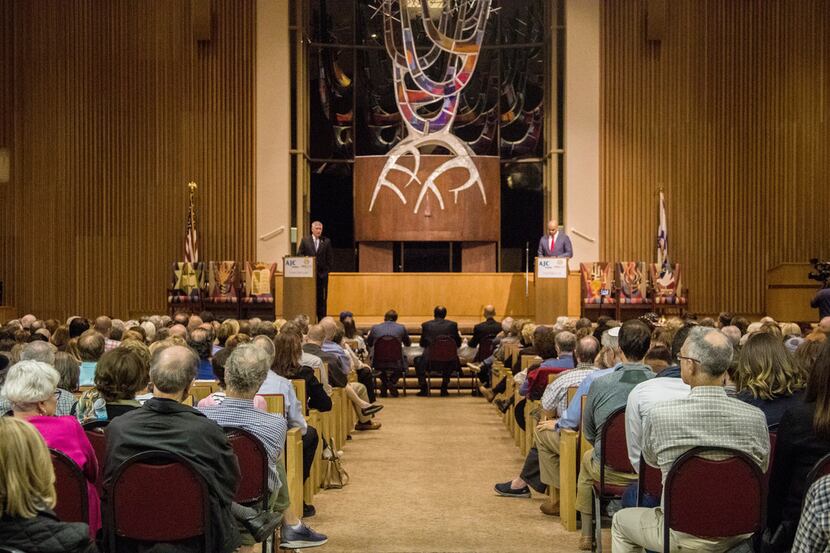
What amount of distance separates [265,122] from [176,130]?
4.48 ft

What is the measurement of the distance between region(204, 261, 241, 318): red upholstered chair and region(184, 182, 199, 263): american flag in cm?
79

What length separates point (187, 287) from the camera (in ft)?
49.2

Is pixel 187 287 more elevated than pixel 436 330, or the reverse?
pixel 187 287

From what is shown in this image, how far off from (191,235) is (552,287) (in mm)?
5650

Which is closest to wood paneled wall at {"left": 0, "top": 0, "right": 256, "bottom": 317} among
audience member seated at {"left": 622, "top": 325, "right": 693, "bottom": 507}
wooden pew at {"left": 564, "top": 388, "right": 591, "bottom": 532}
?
wooden pew at {"left": 564, "top": 388, "right": 591, "bottom": 532}

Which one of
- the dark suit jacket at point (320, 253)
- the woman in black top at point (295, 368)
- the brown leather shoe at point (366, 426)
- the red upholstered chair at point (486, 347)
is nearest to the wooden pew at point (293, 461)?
the woman in black top at point (295, 368)

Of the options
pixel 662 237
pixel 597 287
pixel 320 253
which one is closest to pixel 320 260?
pixel 320 253

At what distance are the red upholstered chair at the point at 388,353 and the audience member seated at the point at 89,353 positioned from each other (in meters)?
5.92

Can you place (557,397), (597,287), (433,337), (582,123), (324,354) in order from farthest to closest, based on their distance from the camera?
1. (582,123)
2. (597,287)
3. (433,337)
4. (324,354)
5. (557,397)

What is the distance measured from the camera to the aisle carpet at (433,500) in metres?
5.26

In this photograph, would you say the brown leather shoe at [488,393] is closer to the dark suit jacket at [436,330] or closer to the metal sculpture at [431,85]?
the dark suit jacket at [436,330]

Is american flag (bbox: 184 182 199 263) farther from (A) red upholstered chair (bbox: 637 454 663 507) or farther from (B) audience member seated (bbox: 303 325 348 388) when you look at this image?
(A) red upholstered chair (bbox: 637 454 663 507)

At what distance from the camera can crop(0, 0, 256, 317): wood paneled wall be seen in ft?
53.2

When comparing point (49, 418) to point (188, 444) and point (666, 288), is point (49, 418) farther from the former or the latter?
point (666, 288)
